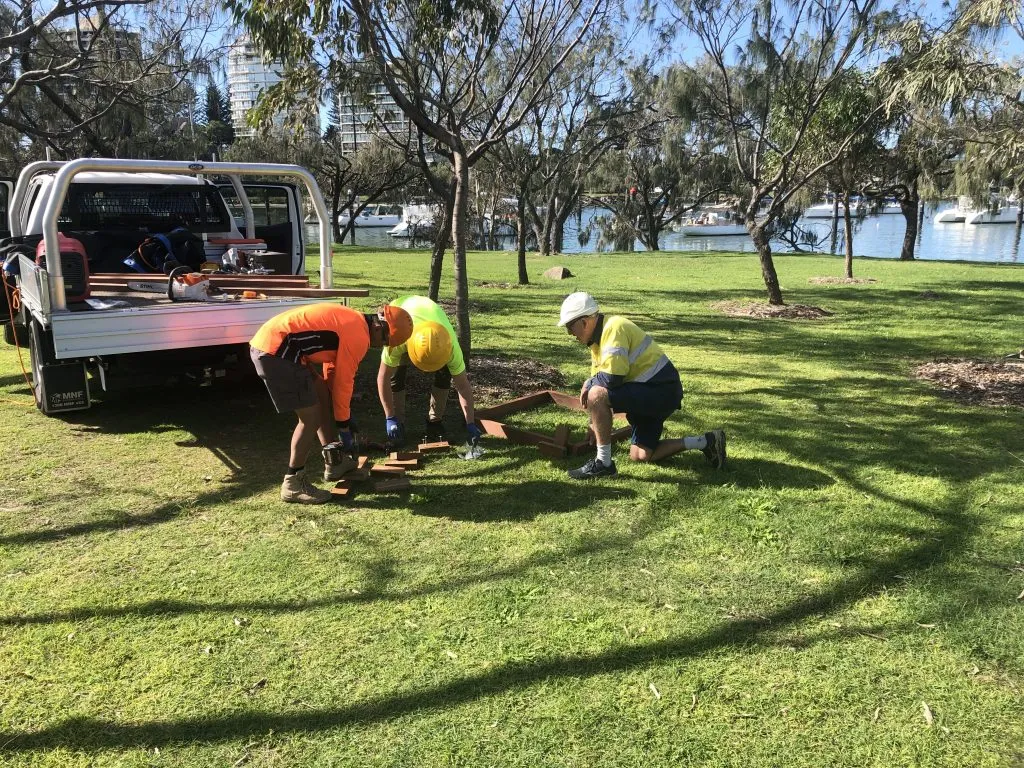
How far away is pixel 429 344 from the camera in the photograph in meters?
5.07

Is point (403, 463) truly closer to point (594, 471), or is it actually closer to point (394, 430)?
point (394, 430)

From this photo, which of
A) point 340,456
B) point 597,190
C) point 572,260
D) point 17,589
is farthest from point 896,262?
point 17,589

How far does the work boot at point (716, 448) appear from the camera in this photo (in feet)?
16.8

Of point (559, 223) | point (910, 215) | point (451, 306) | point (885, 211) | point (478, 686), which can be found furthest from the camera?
point (885, 211)

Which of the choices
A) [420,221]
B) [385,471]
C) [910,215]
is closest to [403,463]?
[385,471]

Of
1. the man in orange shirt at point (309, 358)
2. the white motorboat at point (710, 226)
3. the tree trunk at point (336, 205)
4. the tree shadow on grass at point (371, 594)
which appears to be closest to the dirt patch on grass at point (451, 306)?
the man in orange shirt at point (309, 358)

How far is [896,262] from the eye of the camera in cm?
2634

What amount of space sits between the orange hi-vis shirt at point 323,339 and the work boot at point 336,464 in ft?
1.44

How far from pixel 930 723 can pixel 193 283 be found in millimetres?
5304

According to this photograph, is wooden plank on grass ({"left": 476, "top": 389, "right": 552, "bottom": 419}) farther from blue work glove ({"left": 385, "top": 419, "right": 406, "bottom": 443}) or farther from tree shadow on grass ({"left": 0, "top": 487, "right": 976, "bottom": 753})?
tree shadow on grass ({"left": 0, "top": 487, "right": 976, "bottom": 753})

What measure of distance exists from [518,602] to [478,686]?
650 millimetres

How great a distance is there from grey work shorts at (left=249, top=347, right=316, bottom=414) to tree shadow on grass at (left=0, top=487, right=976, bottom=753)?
6.45 ft

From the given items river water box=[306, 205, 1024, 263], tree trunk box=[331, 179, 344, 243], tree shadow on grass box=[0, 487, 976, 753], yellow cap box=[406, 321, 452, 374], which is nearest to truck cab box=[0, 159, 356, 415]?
yellow cap box=[406, 321, 452, 374]

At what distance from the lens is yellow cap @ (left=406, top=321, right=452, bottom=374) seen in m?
5.07
